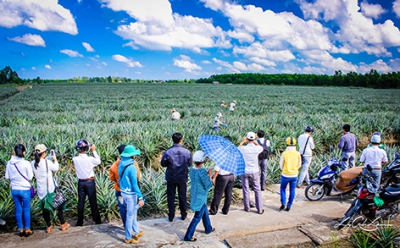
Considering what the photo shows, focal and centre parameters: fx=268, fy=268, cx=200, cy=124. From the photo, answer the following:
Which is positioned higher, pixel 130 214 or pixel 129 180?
pixel 129 180

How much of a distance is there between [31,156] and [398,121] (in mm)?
16897

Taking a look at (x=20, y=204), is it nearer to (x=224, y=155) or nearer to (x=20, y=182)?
(x=20, y=182)

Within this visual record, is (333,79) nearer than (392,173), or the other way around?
(392,173)

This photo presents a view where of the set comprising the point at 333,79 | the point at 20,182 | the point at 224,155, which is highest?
the point at 333,79

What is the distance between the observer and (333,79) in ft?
346

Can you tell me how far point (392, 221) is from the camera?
5.07m

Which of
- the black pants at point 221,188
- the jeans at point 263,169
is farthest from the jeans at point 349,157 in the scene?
the black pants at point 221,188

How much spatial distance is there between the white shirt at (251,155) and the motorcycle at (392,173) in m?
3.46

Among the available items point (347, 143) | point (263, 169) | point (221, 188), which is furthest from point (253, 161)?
point (347, 143)

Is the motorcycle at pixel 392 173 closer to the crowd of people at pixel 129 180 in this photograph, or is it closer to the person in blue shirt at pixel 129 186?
the crowd of people at pixel 129 180

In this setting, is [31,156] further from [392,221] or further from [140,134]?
[392,221]

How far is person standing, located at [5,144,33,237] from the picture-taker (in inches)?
168

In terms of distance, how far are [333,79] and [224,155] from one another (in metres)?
115

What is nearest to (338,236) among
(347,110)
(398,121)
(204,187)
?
(204,187)
